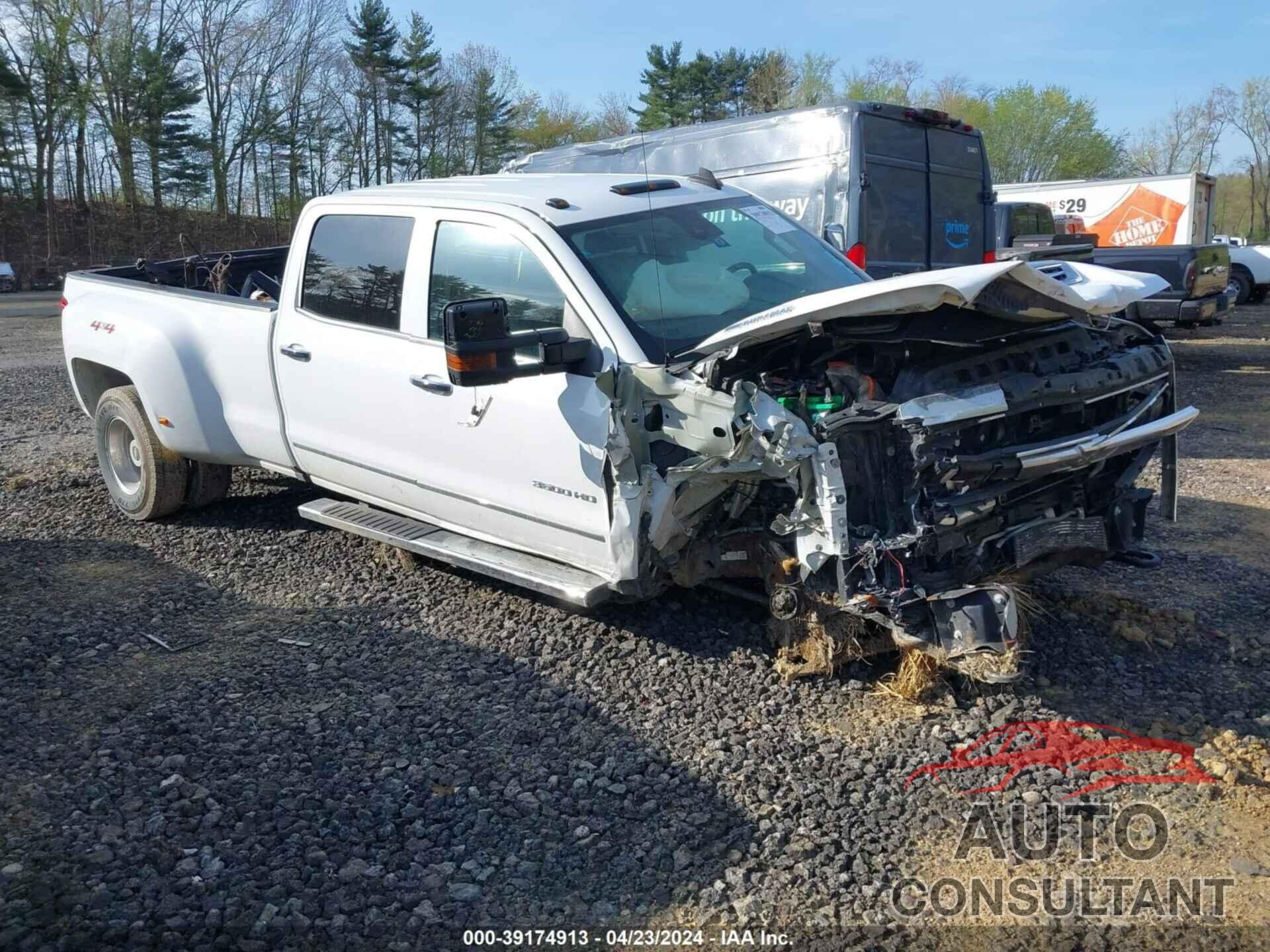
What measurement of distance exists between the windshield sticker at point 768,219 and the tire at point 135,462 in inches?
141

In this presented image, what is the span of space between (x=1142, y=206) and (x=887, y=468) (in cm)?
2218

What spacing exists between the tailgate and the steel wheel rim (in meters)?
12.0

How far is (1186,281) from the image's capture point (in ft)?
42.3

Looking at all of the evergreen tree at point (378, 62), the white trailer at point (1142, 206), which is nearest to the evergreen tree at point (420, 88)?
the evergreen tree at point (378, 62)

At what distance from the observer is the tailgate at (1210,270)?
42.6 ft

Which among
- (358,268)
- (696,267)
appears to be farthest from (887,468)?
(358,268)

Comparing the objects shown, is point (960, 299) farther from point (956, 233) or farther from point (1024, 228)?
point (1024, 228)

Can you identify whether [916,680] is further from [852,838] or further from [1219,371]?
[1219,371]

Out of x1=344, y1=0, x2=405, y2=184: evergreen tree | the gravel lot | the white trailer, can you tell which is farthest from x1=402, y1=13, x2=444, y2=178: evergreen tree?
the gravel lot

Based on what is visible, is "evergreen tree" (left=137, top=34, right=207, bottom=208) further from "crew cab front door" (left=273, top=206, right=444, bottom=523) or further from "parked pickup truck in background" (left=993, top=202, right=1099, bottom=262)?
"crew cab front door" (left=273, top=206, right=444, bottom=523)

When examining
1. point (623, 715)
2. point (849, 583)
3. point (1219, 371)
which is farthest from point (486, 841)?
point (1219, 371)

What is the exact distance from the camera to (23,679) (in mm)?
4180

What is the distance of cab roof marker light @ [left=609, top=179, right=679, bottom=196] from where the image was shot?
4.86 meters

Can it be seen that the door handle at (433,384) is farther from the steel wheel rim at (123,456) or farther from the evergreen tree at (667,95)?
the evergreen tree at (667,95)
